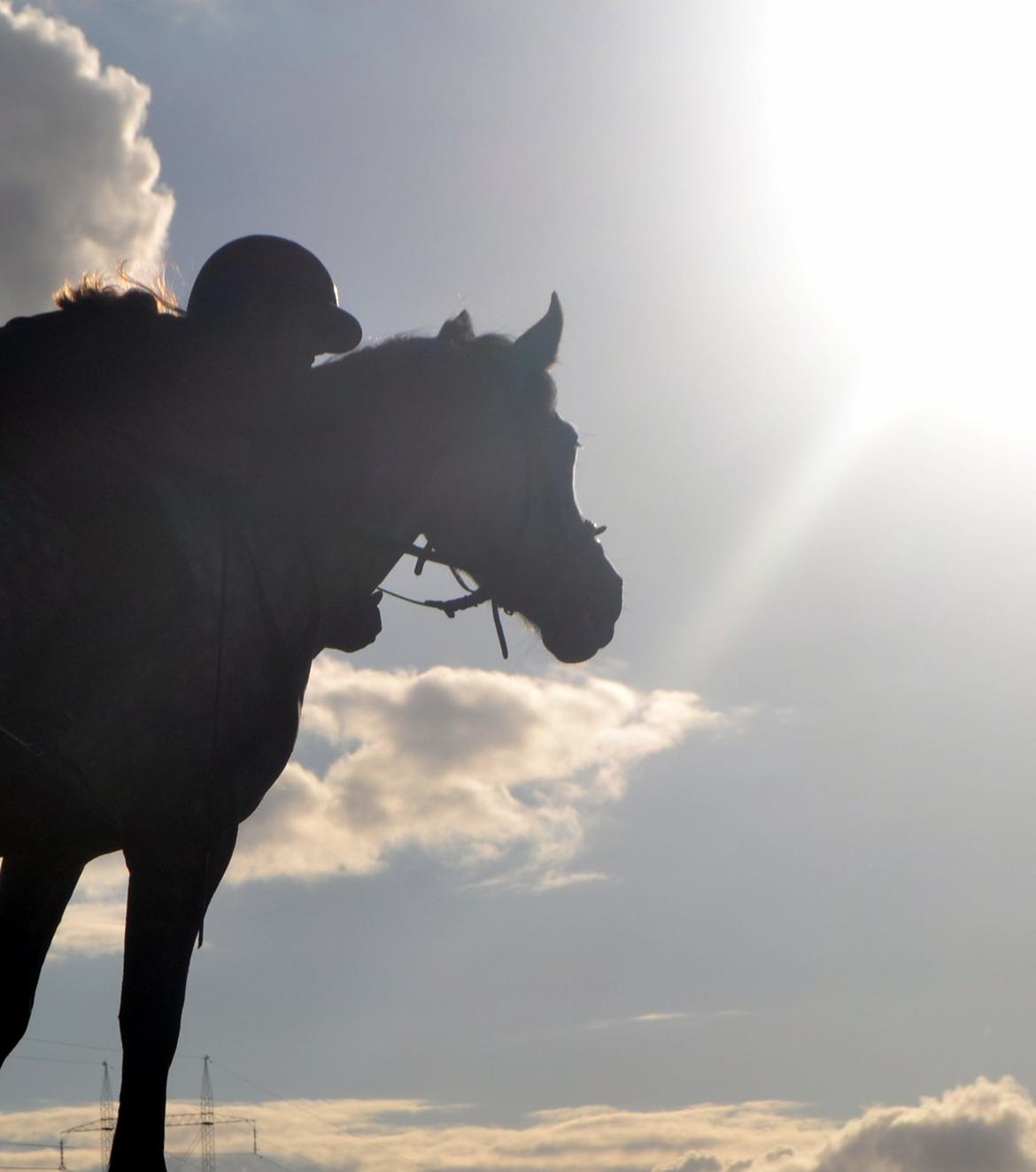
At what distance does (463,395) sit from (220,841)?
114 inches

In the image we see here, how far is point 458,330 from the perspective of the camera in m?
9.03

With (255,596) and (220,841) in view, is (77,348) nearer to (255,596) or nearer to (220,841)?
(255,596)

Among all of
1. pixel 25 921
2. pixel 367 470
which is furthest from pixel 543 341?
pixel 25 921

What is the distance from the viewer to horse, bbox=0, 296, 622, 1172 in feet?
21.9

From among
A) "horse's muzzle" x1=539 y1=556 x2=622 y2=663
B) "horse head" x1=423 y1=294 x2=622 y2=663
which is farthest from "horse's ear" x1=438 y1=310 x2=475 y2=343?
"horse's muzzle" x1=539 y1=556 x2=622 y2=663

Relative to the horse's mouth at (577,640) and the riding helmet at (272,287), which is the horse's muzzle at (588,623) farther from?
the riding helmet at (272,287)

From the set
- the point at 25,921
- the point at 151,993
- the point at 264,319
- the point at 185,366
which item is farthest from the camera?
the point at 264,319

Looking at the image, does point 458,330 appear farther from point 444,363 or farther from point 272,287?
point 272,287

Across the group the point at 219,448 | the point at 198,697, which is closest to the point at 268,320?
the point at 219,448

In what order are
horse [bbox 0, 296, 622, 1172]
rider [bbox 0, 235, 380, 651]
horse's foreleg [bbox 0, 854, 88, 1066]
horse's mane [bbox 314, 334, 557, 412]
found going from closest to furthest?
horse [bbox 0, 296, 622, 1172] < rider [bbox 0, 235, 380, 651] < horse's foreleg [bbox 0, 854, 88, 1066] < horse's mane [bbox 314, 334, 557, 412]

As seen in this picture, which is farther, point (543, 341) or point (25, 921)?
point (543, 341)

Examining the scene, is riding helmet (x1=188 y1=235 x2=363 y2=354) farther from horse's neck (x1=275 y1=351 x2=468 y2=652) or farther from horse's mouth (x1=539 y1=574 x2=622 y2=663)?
horse's mouth (x1=539 y1=574 x2=622 y2=663)

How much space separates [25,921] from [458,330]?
4.04m

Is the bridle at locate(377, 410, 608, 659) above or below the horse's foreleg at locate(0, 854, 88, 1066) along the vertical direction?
above
